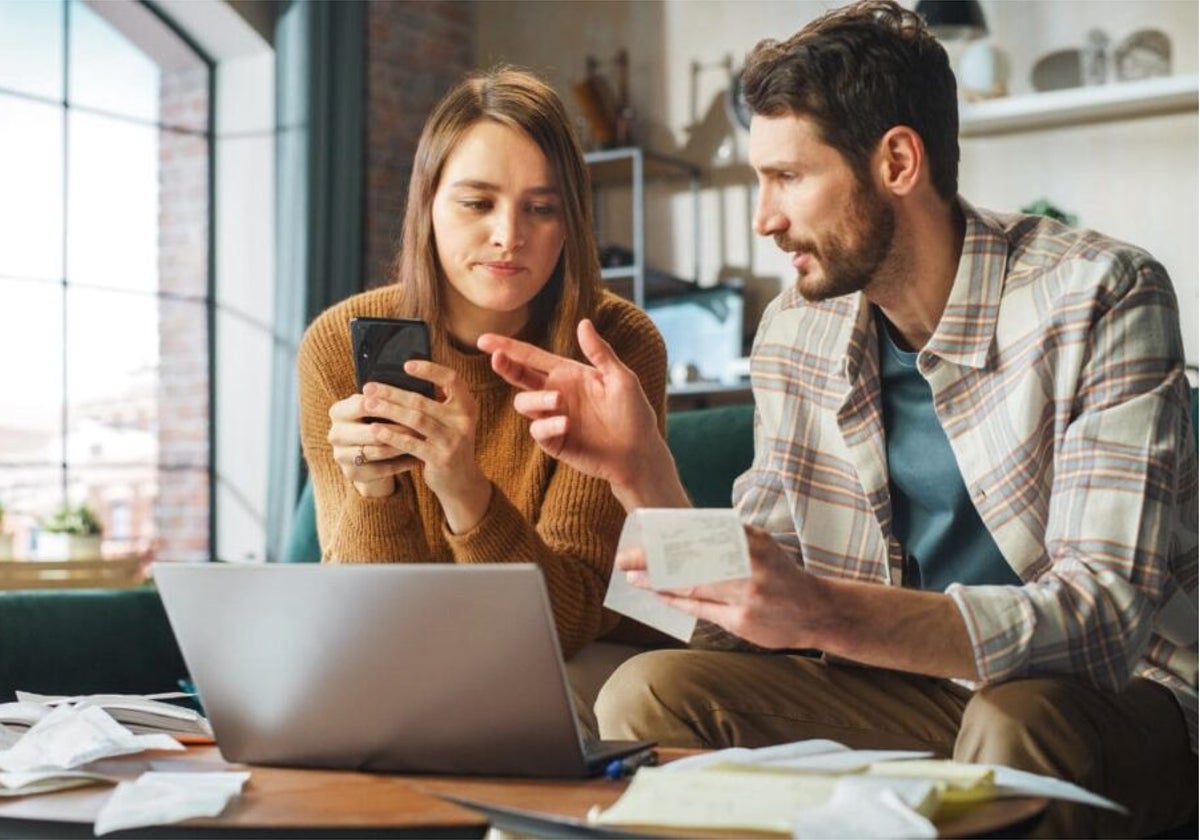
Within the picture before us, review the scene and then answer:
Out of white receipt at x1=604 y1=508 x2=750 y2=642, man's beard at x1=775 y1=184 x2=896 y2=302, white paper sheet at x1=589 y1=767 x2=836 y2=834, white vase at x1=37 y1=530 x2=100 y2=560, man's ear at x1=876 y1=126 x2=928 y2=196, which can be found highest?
man's ear at x1=876 y1=126 x2=928 y2=196

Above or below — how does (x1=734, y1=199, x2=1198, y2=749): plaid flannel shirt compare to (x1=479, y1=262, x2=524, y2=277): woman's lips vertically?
below

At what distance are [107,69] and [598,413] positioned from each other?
3.87m

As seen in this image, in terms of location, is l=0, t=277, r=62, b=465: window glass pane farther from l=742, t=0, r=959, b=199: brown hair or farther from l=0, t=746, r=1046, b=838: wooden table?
l=0, t=746, r=1046, b=838: wooden table

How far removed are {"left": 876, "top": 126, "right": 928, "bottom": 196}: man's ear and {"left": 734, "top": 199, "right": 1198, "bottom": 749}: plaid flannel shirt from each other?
7cm

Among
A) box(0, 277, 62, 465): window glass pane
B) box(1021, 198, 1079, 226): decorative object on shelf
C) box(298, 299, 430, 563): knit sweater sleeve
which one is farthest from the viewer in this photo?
box(0, 277, 62, 465): window glass pane

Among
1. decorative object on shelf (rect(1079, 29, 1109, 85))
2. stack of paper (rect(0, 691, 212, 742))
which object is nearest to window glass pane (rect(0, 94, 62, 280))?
decorative object on shelf (rect(1079, 29, 1109, 85))

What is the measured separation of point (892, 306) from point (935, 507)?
0.78 feet

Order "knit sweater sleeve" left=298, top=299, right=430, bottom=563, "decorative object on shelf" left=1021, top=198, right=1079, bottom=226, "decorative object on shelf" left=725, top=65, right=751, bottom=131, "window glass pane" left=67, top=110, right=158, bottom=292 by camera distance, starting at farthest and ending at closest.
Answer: "decorative object on shelf" left=725, top=65, right=751, bottom=131
"window glass pane" left=67, top=110, right=158, bottom=292
"decorative object on shelf" left=1021, top=198, right=1079, bottom=226
"knit sweater sleeve" left=298, top=299, right=430, bottom=563

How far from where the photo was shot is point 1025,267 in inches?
66.7

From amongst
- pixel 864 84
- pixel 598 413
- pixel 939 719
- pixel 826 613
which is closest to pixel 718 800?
pixel 826 613

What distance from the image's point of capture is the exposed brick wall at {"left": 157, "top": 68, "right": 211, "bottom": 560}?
5.17 meters

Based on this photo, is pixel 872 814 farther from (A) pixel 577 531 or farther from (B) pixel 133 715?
(A) pixel 577 531

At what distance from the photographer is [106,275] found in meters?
4.99

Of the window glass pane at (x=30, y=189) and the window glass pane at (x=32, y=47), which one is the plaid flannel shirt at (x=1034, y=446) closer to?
the window glass pane at (x=30, y=189)
